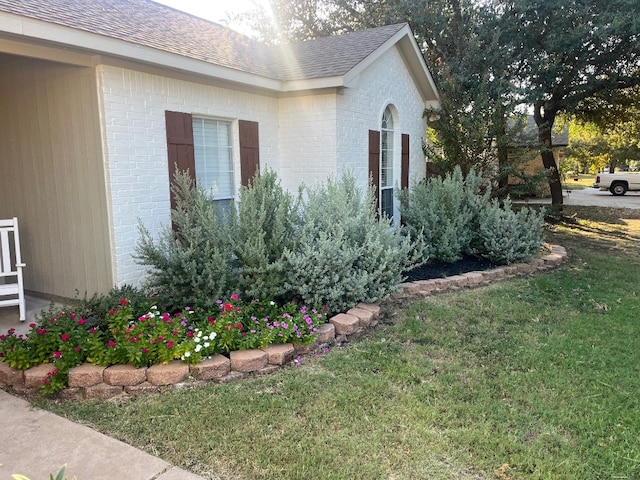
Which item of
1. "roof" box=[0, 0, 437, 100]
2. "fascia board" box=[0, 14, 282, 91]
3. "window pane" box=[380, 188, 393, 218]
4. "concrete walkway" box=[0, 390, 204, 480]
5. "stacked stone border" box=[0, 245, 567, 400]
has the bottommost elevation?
"concrete walkway" box=[0, 390, 204, 480]

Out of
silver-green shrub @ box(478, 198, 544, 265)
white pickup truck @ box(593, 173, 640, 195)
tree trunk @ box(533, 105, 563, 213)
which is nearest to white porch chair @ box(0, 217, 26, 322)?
silver-green shrub @ box(478, 198, 544, 265)

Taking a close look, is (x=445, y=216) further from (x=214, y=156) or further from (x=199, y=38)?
(x=199, y=38)

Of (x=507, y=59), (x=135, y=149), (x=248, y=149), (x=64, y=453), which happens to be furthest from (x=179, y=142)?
(x=507, y=59)

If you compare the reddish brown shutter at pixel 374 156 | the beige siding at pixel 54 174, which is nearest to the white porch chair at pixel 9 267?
the beige siding at pixel 54 174

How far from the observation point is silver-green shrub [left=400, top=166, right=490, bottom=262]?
6875mm

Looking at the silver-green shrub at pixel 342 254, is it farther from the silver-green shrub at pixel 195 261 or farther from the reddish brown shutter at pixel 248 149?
the reddish brown shutter at pixel 248 149

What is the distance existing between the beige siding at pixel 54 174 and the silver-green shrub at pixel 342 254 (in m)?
2.22

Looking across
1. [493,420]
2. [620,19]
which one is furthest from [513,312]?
[620,19]

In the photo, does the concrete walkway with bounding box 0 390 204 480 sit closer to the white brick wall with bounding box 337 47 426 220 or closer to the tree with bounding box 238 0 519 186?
the white brick wall with bounding box 337 47 426 220

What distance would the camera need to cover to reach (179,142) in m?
5.62

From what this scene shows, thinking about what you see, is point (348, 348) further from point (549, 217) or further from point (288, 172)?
point (549, 217)

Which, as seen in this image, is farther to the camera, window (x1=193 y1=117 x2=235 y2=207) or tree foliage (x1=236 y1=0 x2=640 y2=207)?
tree foliage (x1=236 y1=0 x2=640 y2=207)

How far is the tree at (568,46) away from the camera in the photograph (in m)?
9.84

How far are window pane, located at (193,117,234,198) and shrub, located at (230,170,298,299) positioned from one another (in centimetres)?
152
